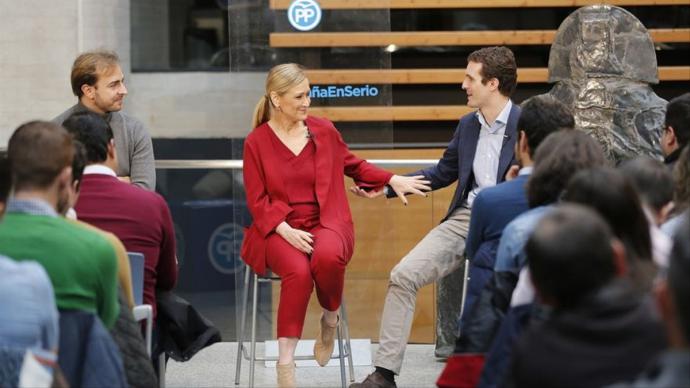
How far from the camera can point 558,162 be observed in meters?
3.42

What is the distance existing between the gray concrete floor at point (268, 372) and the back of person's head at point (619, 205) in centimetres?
277

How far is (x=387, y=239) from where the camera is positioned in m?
6.20

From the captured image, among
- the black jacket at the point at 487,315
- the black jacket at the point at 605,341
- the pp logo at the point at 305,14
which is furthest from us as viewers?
the pp logo at the point at 305,14

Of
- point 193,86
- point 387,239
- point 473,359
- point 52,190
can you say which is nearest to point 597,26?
point 387,239

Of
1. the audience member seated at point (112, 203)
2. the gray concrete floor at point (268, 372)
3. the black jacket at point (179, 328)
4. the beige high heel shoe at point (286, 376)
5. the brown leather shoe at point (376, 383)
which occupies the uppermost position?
the audience member seated at point (112, 203)

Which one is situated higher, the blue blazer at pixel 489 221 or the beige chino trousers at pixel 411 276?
the blue blazer at pixel 489 221

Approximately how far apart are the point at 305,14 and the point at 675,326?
452 cm

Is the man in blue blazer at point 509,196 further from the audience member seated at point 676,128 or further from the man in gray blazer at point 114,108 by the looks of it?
the man in gray blazer at point 114,108

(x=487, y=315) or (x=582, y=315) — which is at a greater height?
(x=582, y=315)

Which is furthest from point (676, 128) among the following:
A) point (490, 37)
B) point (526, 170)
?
point (490, 37)

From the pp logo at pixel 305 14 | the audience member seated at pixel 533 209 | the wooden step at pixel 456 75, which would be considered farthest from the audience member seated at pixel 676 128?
the wooden step at pixel 456 75

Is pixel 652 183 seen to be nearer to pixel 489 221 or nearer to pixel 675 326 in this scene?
pixel 489 221

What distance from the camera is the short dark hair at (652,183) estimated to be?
335 cm

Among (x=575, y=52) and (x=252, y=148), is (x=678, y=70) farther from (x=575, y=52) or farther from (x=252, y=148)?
(x=252, y=148)
